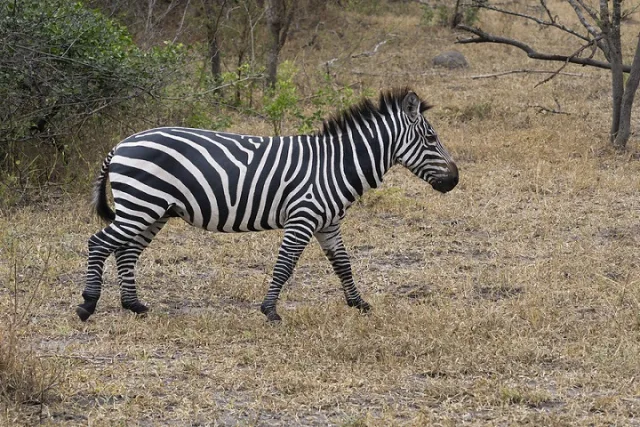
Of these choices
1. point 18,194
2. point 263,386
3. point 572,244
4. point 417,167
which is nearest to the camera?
point 263,386

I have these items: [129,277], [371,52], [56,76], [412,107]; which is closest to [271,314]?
[129,277]

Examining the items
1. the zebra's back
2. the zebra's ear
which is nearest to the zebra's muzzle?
the zebra's ear

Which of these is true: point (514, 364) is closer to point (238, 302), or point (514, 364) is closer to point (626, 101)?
point (238, 302)

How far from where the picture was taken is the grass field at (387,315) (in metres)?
4.90

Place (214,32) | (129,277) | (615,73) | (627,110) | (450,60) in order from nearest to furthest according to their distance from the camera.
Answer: (129,277), (627,110), (615,73), (214,32), (450,60)

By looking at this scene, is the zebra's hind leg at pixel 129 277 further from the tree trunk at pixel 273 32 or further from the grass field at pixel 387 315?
the tree trunk at pixel 273 32

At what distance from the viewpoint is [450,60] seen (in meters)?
16.8

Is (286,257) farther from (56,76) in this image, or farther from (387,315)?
(56,76)

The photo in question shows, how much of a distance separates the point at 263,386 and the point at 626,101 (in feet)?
26.0

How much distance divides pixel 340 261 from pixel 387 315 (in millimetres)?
557

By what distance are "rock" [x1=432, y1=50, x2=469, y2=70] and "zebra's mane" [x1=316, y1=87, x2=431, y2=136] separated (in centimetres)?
1030

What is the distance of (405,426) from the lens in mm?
4645

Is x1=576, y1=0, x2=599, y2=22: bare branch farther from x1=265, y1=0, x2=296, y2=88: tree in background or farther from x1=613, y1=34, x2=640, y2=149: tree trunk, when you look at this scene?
x1=265, y1=0, x2=296, y2=88: tree in background

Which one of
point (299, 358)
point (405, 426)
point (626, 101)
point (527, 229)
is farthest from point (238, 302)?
point (626, 101)
